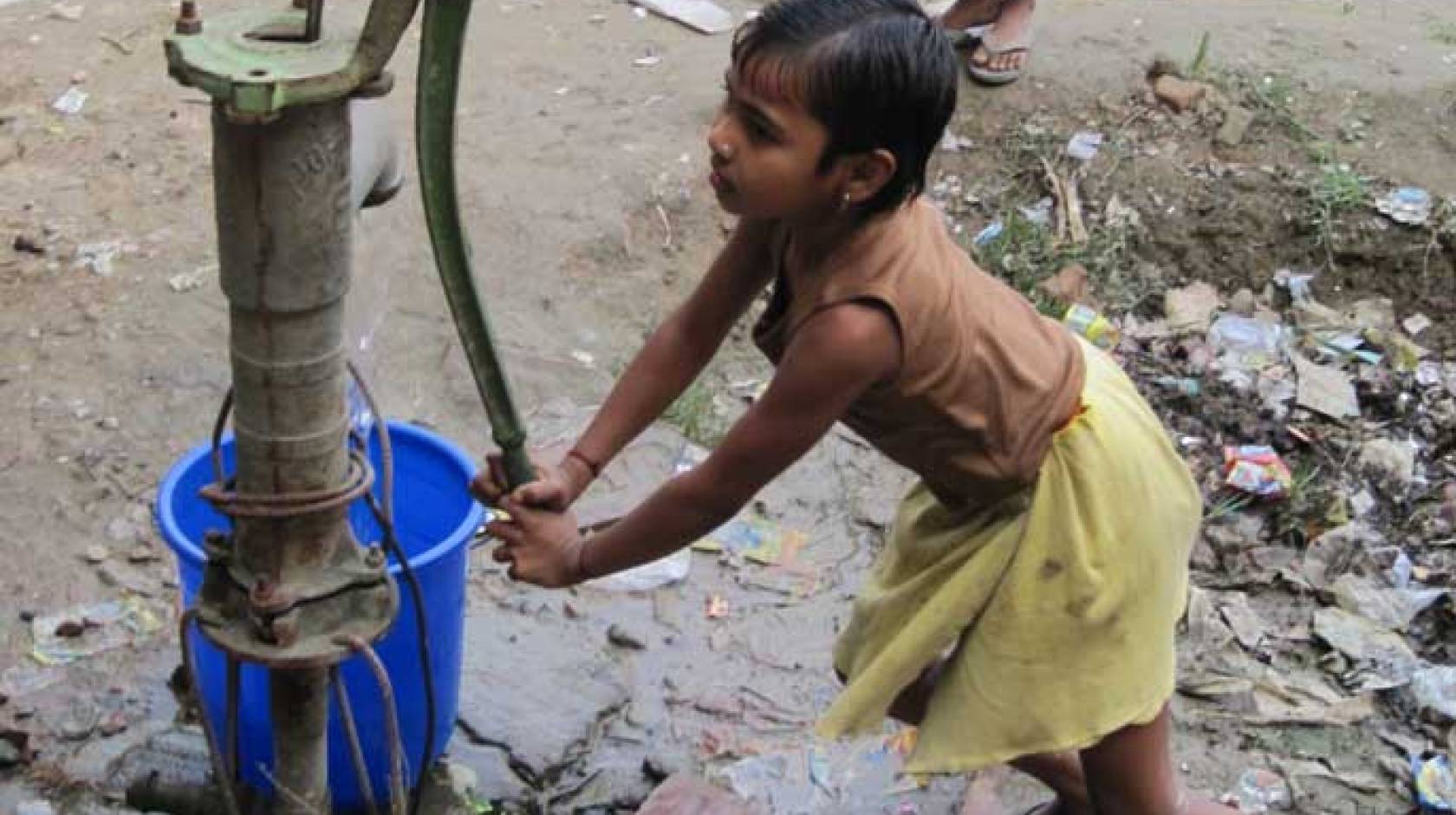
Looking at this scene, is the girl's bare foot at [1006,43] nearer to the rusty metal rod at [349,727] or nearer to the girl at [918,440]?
the girl at [918,440]

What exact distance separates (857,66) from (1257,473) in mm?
2041

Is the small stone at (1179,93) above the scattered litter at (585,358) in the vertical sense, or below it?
above

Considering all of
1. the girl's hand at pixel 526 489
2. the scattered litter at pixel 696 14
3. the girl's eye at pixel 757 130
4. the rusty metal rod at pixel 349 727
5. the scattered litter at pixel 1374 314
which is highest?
the girl's eye at pixel 757 130

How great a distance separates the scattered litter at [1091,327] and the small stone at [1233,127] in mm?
712

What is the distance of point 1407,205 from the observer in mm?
4059

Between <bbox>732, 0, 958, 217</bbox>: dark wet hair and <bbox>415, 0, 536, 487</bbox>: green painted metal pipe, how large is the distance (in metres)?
0.28

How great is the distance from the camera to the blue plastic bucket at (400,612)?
2051 mm

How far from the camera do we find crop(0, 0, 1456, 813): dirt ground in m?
2.61

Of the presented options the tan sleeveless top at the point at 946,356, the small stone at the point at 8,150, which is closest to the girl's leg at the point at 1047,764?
the tan sleeveless top at the point at 946,356

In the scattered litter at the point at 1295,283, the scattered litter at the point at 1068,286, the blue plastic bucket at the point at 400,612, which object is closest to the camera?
the blue plastic bucket at the point at 400,612

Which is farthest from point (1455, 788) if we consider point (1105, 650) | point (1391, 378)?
point (1391, 378)

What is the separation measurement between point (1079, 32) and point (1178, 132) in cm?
45

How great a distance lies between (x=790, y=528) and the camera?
120 inches

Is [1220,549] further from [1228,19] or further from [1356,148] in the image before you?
[1228,19]
